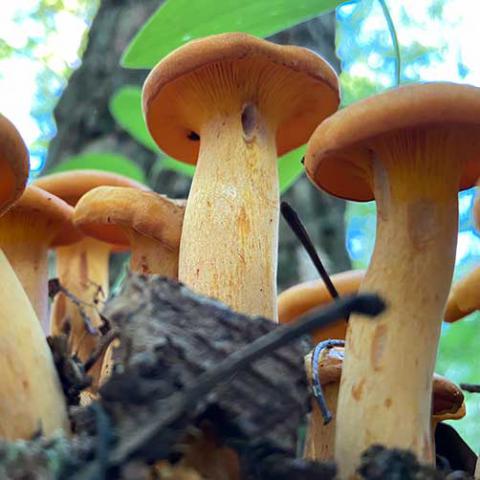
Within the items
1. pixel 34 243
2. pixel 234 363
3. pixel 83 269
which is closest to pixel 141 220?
pixel 34 243

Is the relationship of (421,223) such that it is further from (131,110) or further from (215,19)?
(131,110)

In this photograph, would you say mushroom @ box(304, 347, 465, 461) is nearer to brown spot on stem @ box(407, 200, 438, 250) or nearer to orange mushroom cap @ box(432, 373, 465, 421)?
orange mushroom cap @ box(432, 373, 465, 421)

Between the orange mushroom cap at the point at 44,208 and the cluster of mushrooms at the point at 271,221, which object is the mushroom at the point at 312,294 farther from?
the orange mushroom cap at the point at 44,208

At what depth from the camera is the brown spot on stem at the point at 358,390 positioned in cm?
144

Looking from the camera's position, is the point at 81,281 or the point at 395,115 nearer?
the point at 395,115

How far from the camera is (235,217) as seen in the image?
6.31ft

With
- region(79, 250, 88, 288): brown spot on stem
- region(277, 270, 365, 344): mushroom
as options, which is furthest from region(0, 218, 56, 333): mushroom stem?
region(277, 270, 365, 344): mushroom

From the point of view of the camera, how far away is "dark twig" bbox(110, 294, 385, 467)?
86 centimetres

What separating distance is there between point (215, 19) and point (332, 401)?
1.11 meters

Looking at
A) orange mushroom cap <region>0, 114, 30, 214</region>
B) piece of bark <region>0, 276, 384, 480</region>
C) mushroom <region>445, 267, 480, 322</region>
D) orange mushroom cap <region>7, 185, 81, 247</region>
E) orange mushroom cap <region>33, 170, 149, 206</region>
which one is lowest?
piece of bark <region>0, 276, 384, 480</region>

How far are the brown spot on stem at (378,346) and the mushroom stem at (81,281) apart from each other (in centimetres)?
123

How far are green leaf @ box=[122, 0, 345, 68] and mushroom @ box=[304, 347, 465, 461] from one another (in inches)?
35.7

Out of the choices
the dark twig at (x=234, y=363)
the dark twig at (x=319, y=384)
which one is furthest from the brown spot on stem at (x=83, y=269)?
the dark twig at (x=234, y=363)

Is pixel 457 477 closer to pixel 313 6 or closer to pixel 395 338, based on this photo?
pixel 395 338
